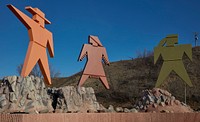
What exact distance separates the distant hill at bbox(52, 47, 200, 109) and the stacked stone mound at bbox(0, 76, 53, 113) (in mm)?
11526

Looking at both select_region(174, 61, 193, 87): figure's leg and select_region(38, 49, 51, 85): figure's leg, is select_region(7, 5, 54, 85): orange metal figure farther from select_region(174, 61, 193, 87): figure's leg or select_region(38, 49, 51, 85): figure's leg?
select_region(174, 61, 193, 87): figure's leg

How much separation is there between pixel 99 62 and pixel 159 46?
340cm

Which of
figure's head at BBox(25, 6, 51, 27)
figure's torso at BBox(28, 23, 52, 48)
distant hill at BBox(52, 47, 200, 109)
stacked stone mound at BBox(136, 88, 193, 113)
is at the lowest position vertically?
stacked stone mound at BBox(136, 88, 193, 113)

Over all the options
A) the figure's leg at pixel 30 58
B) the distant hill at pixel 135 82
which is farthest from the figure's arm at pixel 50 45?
the distant hill at pixel 135 82

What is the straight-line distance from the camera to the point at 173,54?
15398 mm

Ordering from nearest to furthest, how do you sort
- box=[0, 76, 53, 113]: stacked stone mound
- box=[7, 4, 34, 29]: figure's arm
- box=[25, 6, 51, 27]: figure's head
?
box=[0, 76, 53, 113]: stacked stone mound
box=[7, 4, 34, 29]: figure's arm
box=[25, 6, 51, 27]: figure's head

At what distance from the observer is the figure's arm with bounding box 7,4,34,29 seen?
10.6 meters

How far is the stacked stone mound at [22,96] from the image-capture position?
895cm

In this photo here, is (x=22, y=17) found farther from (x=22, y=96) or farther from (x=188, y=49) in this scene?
(x=188, y=49)

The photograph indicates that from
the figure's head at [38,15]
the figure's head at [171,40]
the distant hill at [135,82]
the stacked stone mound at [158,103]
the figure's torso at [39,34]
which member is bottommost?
the stacked stone mound at [158,103]

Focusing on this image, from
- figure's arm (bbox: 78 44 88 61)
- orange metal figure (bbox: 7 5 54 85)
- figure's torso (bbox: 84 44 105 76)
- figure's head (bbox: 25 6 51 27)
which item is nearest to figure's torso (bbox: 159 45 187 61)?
figure's torso (bbox: 84 44 105 76)

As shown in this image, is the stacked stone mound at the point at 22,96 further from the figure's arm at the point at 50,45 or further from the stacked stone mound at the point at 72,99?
the figure's arm at the point at 50,45

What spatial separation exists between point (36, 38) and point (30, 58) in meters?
0.88

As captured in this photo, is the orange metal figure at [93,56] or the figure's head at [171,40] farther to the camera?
the figure's head at [171,40]
